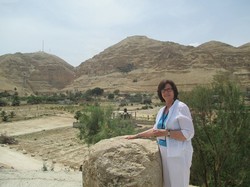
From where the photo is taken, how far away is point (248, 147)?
15.0 metres

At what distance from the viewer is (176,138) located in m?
4.53

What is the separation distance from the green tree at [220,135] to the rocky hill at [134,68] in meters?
82.8

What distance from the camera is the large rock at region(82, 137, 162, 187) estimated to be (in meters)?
5.36

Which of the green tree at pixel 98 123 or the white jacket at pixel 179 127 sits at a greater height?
the white jacket at pixel 179 127

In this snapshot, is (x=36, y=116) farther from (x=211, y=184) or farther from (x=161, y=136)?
(x=161, y=136)

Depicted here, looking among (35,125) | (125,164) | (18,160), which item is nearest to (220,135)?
(125,164)

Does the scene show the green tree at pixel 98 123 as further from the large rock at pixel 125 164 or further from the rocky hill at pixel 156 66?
the rocky hill at pixel 156 66

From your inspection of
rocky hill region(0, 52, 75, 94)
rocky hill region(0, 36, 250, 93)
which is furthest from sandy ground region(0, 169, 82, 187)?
rocky hill region(0, 52, 75, 94)

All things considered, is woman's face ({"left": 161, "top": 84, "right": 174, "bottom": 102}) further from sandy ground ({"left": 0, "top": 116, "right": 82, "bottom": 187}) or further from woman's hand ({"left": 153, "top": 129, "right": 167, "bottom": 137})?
sandy ground ({"left": 0, "top": 116, "right": 82, "bottom": 187})

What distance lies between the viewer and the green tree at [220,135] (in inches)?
566

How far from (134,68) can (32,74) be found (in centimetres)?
5003

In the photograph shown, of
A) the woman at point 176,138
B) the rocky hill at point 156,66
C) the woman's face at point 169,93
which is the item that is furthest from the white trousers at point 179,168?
the rocky hill at point 156,66

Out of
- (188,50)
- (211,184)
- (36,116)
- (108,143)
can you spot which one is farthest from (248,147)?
(188,50)

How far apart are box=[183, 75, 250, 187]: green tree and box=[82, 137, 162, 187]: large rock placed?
934cm
